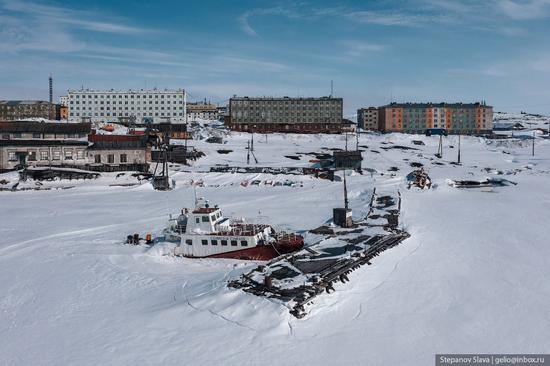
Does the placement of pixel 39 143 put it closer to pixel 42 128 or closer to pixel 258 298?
pixel 42 128

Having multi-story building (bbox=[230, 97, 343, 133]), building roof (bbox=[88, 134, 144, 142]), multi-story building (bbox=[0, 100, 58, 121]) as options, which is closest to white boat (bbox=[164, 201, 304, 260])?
building roof (bbox=[88, 134, 144, 142])

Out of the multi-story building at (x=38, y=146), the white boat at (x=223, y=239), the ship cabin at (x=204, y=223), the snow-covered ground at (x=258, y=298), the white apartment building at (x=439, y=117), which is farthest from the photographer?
the white apartment building at (x=439, y=117)

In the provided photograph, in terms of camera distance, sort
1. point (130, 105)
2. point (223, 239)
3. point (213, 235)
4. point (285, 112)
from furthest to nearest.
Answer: point (130, 105), point (285, 112), point (213, 235), point (223, 239)

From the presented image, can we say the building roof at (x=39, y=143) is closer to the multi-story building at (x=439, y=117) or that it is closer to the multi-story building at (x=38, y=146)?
the multi-story building at (x=38, y=146)

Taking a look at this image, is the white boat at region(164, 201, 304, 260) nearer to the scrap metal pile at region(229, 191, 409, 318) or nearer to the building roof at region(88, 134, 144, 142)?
the scrap metal pile at region(229, 191, 409, 318)

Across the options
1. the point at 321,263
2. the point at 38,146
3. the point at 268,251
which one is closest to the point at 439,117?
the point at 38,146

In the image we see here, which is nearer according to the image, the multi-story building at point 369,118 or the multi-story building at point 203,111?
Answer: the multi-story building at point 369,118

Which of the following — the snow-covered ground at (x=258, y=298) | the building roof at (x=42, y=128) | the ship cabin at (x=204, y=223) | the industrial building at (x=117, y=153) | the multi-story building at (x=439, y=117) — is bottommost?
the snow-covered ground at (x=258, y=298)

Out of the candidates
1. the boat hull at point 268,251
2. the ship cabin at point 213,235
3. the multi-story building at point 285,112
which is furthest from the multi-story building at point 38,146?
the multi-story building at point 285,112
